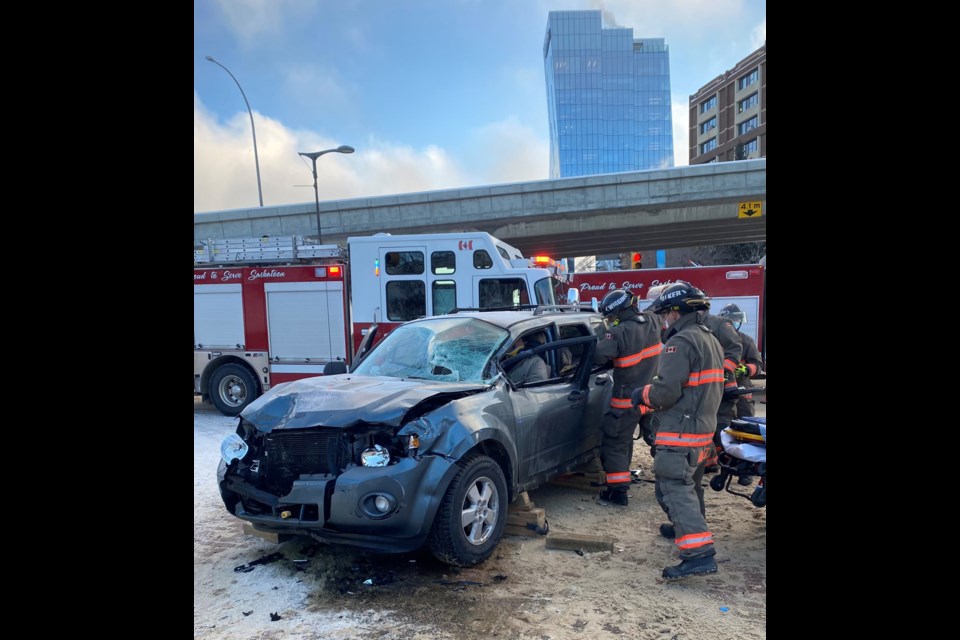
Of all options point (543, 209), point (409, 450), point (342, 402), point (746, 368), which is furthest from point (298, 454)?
point (543, 209)

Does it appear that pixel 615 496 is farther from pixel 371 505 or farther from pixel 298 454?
pixel 298 454

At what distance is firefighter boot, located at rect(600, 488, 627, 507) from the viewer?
500 cm

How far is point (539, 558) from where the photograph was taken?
3844 mm

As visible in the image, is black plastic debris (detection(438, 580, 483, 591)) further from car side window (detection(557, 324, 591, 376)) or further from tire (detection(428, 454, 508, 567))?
car side window (detection(557, 324, 591, 376))

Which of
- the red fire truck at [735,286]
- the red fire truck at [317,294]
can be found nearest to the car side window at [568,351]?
the red fire truck at [317,294]

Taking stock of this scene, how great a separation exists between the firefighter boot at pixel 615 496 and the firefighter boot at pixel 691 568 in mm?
1432

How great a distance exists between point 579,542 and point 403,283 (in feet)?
19.5

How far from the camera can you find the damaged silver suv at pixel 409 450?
3.32 m

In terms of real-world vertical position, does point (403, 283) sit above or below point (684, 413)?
above

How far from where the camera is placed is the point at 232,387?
9602 millimetres

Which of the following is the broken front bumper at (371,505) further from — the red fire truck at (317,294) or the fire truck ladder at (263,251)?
the fire truck ladder at (263,251)

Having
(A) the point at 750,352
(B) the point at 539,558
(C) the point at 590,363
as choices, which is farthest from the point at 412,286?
(B) the point at 539,558
